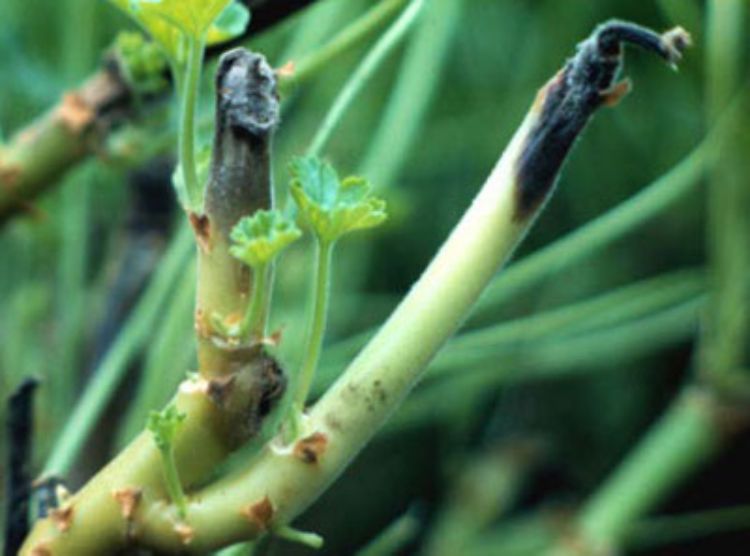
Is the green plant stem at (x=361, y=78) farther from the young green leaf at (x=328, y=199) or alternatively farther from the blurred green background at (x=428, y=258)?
the blurred green background at (x=428, y=258)

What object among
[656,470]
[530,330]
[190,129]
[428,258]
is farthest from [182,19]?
[428,258]

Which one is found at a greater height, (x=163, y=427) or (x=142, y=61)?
(x=142, y=61)

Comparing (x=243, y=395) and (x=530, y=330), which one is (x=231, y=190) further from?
(x=530, y=330)

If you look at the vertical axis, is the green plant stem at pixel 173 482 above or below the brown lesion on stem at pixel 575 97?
below

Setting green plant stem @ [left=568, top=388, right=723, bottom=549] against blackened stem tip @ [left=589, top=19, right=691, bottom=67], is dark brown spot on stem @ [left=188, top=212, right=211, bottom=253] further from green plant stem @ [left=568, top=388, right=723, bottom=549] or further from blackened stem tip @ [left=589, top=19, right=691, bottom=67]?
green plant stem @ [left=568, top=388, right=723, bottom=549]

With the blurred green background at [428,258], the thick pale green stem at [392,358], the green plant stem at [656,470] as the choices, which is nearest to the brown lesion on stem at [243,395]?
the thick pale green stem at [392,358]
